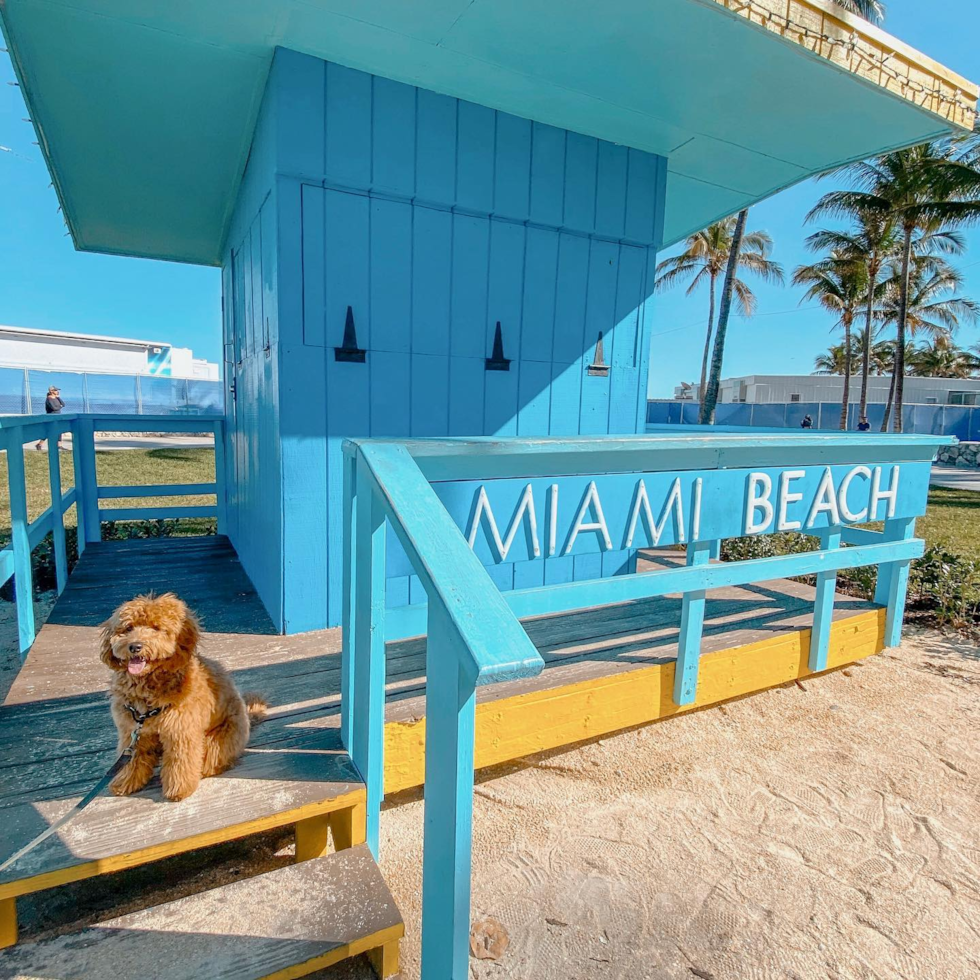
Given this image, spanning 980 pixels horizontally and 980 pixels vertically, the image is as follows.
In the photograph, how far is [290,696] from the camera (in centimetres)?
244

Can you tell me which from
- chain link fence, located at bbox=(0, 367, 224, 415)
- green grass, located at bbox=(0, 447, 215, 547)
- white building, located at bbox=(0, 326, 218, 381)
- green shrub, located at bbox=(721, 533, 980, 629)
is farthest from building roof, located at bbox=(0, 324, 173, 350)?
green shrub, located at bbox=(721, 533, 980, 629)

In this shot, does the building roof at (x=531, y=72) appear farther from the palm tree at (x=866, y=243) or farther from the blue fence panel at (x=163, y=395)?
the blue fence panel at (x=163, y=395)

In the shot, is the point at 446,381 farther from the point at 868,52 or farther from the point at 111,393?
the point at 111,393

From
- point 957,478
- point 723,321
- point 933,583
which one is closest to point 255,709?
point 933,583

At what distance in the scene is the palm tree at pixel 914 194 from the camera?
45.7 feet

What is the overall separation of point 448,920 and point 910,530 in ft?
10.7

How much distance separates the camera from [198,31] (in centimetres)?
276

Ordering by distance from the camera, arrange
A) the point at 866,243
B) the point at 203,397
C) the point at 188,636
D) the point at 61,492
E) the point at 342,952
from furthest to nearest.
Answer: the point at 203,397 → the point at 866,243 → the point at 61,492 → the point at 188,636 → the point at 342,952

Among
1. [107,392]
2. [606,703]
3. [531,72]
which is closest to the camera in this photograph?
[606,703]

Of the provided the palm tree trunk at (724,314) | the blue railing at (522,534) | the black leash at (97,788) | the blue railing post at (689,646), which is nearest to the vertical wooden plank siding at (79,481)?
the black leash at (97,788)

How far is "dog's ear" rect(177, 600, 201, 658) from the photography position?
1666 millimetres

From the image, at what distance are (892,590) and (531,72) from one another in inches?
138

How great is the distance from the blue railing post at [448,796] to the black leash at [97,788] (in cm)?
88

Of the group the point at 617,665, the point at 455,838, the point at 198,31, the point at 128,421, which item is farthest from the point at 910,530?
the point at 128,421
